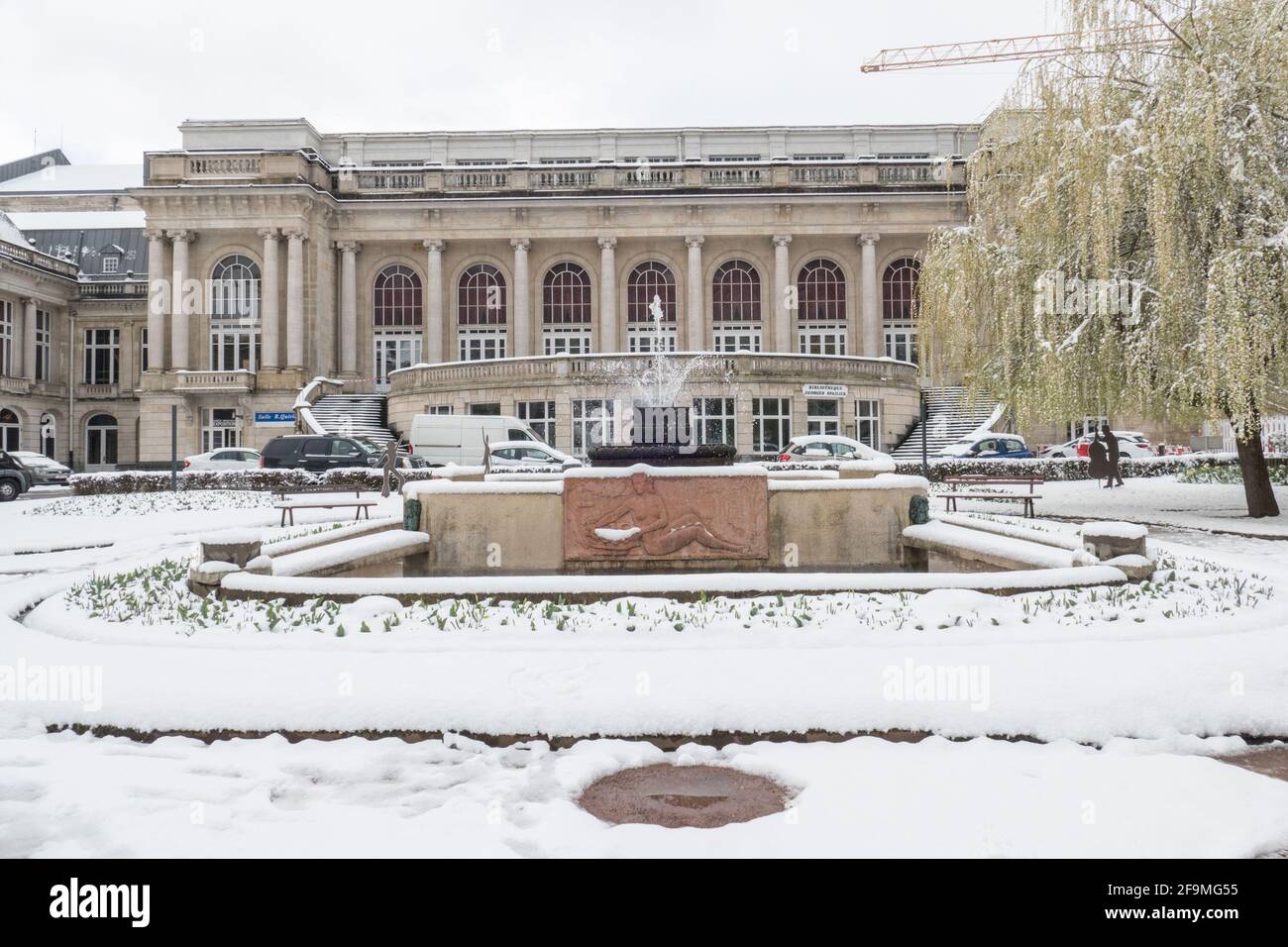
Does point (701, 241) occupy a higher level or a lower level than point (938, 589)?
higher

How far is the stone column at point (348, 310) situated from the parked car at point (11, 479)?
23.1 m

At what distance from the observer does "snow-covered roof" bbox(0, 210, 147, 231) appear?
61.8 metres

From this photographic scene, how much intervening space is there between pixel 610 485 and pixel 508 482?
1670 mm

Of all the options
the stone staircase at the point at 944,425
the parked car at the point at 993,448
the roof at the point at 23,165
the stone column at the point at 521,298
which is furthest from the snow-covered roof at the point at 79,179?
the parked car at the point at 993,448

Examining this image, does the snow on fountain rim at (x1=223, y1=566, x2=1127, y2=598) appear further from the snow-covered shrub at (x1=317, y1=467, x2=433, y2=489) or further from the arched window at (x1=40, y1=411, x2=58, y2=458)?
the arched window at (x1=40, y1=411, x2=58, y2=458)

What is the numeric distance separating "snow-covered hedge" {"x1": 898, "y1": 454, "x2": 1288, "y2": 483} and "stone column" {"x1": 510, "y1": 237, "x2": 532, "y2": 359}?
27.2 m

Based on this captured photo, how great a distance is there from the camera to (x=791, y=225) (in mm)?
48375

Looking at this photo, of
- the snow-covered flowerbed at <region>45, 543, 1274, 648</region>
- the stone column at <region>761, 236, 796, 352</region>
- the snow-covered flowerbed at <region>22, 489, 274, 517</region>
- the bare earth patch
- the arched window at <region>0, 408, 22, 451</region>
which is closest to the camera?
the bare earth patch

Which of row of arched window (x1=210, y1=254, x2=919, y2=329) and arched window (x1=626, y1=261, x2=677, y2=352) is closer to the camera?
row of arched window (x1=210, y1=254, x2=919, y2=329)

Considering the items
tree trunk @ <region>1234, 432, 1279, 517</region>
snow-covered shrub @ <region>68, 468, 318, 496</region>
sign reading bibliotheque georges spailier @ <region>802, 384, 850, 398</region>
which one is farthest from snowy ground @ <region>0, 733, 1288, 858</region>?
sign reading bibliotheque georges spailier @ <region>802, 384, 850, 398</region>

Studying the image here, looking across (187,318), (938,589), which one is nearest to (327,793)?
(938,589)

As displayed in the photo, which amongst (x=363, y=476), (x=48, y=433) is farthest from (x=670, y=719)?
(x=48, y=433)
